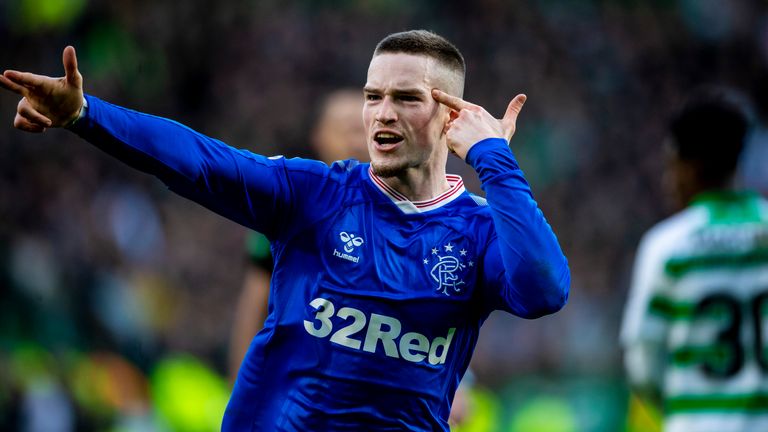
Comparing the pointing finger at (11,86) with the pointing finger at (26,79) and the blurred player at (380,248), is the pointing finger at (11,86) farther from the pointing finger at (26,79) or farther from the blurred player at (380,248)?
the blurred player at (380,248)

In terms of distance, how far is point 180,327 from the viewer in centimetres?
888

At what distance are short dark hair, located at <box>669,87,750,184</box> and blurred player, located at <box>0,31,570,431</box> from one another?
638 millimetres

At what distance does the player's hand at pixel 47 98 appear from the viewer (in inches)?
133

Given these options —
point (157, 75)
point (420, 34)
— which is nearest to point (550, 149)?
point (157, 75)

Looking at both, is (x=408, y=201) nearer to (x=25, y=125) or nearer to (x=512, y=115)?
(x=512, y=115)

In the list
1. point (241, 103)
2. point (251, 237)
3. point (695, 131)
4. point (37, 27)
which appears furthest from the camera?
point (241, 103)

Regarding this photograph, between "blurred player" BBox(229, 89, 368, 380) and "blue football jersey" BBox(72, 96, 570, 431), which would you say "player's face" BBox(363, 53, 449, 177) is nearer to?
"blue football jersey" BBox(72, 96, 570, 431)

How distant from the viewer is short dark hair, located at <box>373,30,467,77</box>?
13.1 feet

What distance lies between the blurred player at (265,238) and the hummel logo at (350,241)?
63.1 inches

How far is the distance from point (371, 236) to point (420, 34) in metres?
0.77

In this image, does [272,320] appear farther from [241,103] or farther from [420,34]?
[241,103]

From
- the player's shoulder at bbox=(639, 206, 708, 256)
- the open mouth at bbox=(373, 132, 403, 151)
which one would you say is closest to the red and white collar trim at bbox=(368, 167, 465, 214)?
the open mouth at bbox=(373, 132, 403, 151)

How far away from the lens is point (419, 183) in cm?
404

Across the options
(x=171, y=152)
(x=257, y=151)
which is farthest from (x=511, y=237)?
(x=257, y=151)
